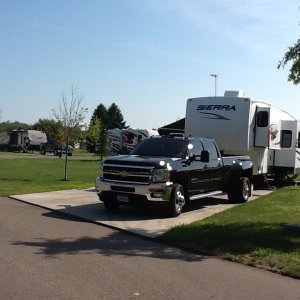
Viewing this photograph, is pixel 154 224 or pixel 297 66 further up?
pixel 297 66

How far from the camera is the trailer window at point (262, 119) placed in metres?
18.5

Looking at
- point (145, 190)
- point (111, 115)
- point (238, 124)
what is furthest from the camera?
point (111, 115)

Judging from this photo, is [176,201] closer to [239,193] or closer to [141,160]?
[141,160]

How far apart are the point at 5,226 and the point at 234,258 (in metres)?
5.02

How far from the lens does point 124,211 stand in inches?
527

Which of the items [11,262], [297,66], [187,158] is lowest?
[11,262]

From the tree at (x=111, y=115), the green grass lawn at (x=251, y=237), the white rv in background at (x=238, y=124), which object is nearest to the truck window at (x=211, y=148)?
the green grass lawn at (x=251, y=237)

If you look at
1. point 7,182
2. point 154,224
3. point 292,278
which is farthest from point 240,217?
point 7,182

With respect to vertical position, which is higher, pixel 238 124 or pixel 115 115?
pixel 115 115

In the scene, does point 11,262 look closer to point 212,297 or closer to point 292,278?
point 212,297

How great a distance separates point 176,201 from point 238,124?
6614mm

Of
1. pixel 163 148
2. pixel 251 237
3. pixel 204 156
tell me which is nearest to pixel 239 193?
pixel 204 156

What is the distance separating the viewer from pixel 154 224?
11391 millimetres

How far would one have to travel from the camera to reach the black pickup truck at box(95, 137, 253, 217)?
12.2 metres
